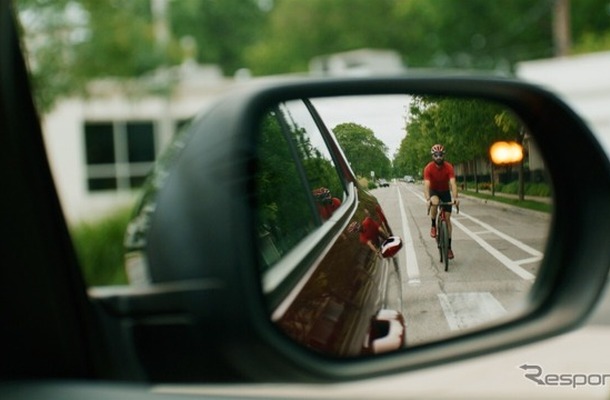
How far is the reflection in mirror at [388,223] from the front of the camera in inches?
66.7

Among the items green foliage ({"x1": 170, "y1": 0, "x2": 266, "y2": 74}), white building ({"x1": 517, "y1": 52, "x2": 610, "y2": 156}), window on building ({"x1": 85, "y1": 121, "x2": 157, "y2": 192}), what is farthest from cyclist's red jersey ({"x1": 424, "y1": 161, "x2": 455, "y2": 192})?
green foliage ({"x1": 170, "y1": 0, "x2": 266, "y2": 74})

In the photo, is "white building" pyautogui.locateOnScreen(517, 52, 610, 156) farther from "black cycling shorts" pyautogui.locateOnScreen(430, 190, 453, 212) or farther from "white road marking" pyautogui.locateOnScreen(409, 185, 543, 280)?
"black cycling shorts" pyautogui.locateOnScreen(430, 190, 453, 212)

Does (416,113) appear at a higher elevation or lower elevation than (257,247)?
higher

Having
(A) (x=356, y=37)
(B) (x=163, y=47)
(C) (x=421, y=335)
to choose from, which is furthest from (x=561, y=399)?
(A) (x=356, y=37)

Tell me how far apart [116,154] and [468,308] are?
79.3 ft

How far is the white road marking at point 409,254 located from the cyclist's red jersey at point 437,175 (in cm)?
7

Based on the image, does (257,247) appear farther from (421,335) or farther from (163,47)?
(163,47)

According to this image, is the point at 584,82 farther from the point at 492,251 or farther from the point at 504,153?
the point at 492,251

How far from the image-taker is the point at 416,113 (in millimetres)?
1743

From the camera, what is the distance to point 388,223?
1.70 meters

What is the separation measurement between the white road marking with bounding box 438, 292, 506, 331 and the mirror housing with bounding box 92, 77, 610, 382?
30 mm

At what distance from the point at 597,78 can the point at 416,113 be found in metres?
9.00

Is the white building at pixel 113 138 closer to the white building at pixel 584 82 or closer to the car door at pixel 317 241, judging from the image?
the white building at pixel 584 82

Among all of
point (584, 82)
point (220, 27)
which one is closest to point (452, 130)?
point (584, 82)
